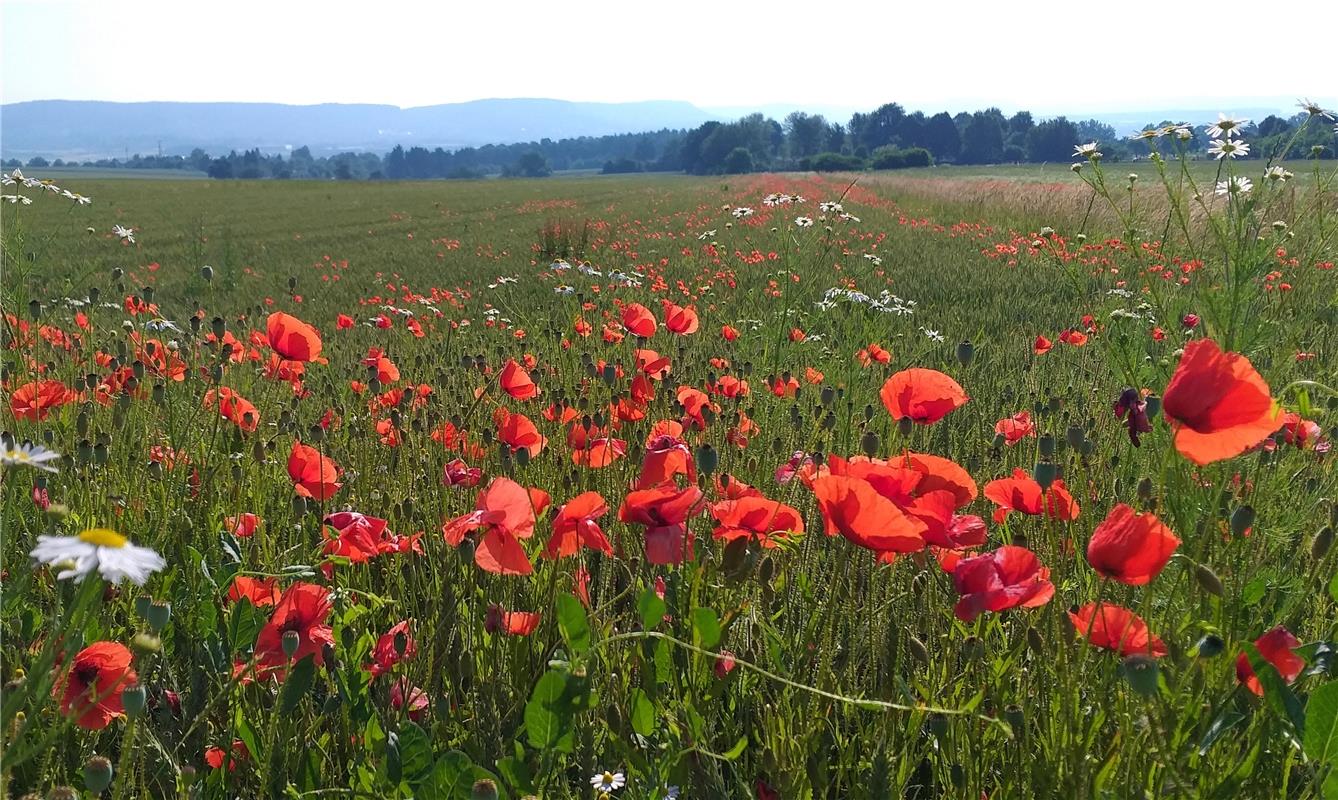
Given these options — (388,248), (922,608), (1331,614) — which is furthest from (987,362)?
(388,248)

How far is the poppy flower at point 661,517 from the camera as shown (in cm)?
123

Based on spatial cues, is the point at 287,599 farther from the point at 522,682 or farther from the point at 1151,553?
the point at 1151,553

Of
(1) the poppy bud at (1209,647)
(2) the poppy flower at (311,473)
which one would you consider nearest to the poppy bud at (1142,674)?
(1) the poppy bud at (1209,647)

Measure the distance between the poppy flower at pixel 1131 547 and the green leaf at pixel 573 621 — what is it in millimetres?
604

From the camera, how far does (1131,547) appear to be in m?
1.08

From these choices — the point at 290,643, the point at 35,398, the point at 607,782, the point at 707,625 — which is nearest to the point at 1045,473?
the point at 707,625

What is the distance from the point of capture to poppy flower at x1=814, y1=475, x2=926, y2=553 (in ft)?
3.64

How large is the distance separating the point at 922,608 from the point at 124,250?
16.7m

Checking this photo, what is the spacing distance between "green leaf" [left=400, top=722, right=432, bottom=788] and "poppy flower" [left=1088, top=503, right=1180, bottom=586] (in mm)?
846

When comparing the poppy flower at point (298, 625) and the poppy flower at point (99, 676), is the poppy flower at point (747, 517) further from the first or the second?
the poppy flower at point (99, 676)

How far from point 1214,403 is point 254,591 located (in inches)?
55.6

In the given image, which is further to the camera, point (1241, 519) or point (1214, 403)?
point (1241, 519)

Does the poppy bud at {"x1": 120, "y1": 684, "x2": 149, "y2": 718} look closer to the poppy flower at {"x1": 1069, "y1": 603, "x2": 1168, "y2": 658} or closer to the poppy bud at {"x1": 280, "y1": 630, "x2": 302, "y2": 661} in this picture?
the poppy bud at {"x1": 280, "y1": 630, "x2": 302, "y2": 661}

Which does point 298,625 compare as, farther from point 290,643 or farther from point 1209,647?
point 1209,647
